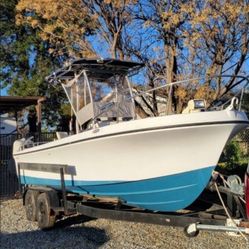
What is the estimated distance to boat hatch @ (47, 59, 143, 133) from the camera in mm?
9133

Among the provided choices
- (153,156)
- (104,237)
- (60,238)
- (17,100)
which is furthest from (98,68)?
(17,100)

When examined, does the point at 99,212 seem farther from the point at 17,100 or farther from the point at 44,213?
the point at 17,100

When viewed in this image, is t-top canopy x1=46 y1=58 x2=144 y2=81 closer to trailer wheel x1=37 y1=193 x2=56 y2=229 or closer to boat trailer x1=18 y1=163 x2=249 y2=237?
boat trailer x1=18 y1=163 x2=249 y2=237

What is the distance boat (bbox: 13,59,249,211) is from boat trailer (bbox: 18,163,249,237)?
0.18m

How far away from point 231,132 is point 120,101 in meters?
3.45

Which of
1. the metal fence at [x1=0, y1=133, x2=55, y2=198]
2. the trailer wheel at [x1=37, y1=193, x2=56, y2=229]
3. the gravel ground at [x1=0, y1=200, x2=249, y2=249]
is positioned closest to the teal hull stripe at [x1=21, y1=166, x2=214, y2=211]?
the gravel ground at [x1=0, y1=200, x2=249, y2=249]

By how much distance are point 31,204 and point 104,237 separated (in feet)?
7.18

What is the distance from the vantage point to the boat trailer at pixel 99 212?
6.46m

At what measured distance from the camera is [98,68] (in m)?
9.36

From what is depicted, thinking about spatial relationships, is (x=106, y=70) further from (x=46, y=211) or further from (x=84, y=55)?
(x=84, y=55)

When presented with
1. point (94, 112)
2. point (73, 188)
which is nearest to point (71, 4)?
point (94, 112)

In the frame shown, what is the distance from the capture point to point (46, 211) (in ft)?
31.0

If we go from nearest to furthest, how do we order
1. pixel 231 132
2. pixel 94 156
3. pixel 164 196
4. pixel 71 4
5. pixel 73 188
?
pixel 231 132 < pixel 164 196 < pixel 94 156 < pixel 73 188 < pixel 71 4

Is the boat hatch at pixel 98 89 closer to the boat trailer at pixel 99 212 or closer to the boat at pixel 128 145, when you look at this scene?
the boat at pixel 128 145
